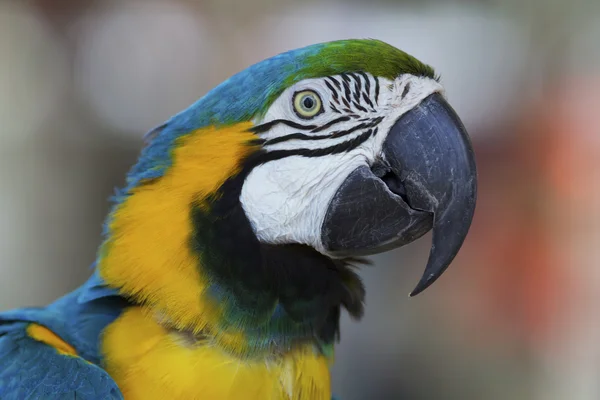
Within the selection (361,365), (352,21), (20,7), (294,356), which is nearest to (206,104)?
(294,356)

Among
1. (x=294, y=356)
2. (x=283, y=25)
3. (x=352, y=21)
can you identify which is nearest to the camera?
(x=294, y=356)

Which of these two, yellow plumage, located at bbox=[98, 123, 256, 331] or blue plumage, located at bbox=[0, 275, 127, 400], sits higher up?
yellow plumage, located at bbox=[98, 123, 256, 331]

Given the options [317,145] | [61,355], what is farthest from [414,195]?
[61,355]

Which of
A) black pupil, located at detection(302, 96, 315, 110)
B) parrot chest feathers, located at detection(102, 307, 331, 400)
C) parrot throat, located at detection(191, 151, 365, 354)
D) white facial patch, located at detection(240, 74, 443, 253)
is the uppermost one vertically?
black pupil, located at detection(302, 96, 315, 110)

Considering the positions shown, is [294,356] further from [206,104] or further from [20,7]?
[20,7]

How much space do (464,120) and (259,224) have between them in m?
1.99

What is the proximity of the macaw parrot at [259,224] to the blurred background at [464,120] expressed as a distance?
186 cm

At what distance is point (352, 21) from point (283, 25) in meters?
0.39

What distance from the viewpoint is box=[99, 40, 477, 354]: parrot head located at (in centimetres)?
90

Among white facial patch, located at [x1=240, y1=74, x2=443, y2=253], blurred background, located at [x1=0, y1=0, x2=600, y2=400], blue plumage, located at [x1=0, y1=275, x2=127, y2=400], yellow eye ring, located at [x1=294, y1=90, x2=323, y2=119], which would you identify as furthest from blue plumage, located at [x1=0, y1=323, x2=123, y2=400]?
blurred background, located at [x1=0, y1=0, x2=600, y2=400]

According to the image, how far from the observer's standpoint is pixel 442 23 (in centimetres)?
288

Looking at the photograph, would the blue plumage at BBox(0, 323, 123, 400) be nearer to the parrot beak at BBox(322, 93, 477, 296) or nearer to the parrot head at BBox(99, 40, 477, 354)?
the parrot head at BBox(99, 40, 477, 354)

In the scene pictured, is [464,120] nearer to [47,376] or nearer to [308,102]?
[308,102]

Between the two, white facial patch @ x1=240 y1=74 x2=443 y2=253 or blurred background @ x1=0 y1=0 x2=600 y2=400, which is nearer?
white facial patch @ x1=240 y1=74 x2=443 y2=253
